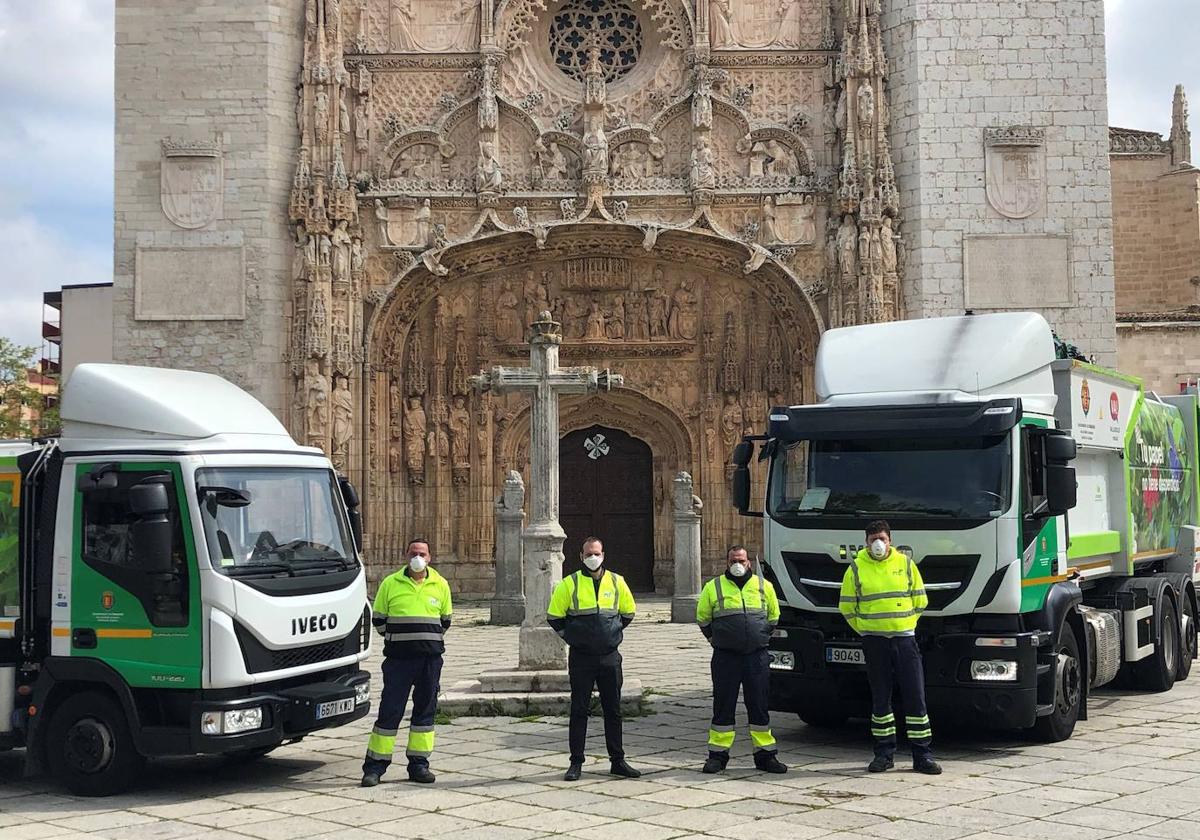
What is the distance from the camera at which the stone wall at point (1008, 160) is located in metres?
20.4

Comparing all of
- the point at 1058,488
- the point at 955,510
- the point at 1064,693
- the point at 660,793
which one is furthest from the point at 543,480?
the point at 1064,693

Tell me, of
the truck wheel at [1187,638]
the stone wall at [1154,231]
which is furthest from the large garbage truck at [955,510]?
the stone wall at [1154,231]

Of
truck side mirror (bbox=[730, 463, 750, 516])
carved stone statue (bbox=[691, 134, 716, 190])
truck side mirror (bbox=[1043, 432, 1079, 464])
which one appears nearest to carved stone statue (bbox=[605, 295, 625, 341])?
carved stone statue (bbox=[691, 134, 716, 190])

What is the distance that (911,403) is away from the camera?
9148 mm

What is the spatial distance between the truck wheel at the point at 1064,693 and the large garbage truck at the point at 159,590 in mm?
4649

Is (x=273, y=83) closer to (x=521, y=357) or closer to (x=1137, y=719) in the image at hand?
(x=521, y=357)

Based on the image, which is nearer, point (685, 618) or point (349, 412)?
point (685, 618)

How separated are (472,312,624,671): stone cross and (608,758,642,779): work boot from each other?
8.72 feet

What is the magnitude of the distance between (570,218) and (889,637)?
1368 centimetres

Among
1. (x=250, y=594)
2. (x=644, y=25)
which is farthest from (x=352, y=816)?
(x=644, y=25)

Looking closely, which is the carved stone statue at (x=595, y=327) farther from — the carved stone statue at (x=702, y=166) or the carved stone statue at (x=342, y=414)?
the carved stone statue at (x=342, y=414)

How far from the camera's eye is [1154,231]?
28234 millimetres

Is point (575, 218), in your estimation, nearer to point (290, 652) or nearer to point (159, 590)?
point (290, 652)

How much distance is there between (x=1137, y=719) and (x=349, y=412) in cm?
1327
